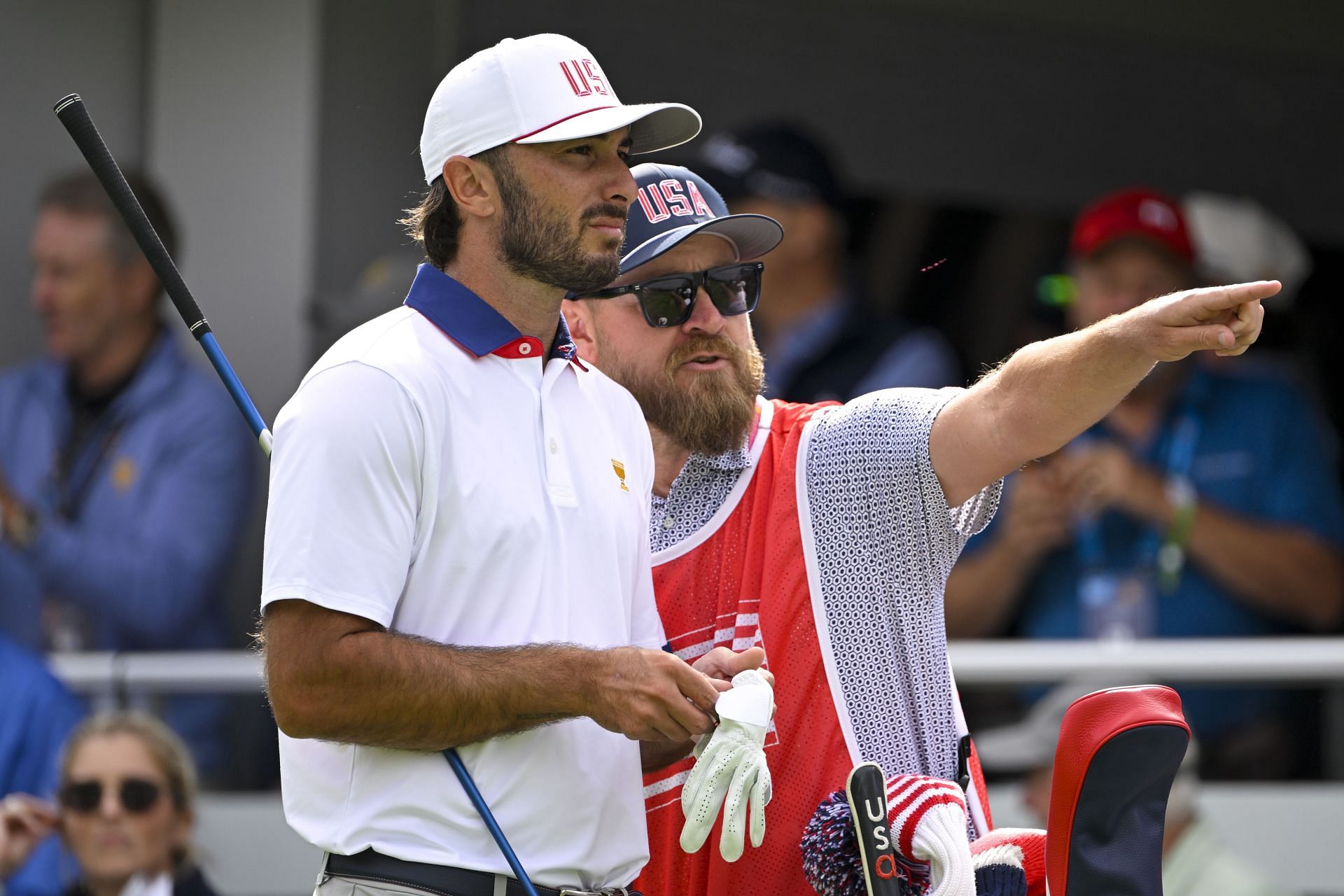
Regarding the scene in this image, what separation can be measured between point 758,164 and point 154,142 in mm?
2105

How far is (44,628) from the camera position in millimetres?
5363

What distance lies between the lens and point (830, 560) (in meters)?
2.77

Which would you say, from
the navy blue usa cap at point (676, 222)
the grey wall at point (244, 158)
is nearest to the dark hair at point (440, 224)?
Answer: the navy blue usa cap at point (676, 222)

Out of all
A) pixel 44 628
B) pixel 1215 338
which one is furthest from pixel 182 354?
pixel 1215 338

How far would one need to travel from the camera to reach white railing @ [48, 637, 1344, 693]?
451 centimetres

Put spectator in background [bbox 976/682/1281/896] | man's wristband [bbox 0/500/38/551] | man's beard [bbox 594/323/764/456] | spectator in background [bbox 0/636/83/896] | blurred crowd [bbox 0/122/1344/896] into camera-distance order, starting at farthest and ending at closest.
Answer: man's wristband [bbox 0/500/38/551] < spectator in background [bbox 0/636/83/896] < blurred crowd [bbox 0/122/1344/896] < spectator in background [bbox 976/682/1281/896] < man's beard [bbox 594/323/764/456]

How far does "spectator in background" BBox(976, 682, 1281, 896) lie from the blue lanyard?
→ 1.86ft

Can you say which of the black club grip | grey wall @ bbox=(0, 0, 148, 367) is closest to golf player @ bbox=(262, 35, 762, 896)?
the black club grip

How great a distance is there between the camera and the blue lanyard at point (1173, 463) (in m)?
4.96

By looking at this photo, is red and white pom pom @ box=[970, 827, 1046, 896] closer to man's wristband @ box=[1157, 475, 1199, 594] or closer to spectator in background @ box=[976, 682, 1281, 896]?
spectator in background @ box=[976, 682, 1281, 896]

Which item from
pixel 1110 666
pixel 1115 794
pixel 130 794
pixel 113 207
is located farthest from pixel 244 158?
pixel 1115 794

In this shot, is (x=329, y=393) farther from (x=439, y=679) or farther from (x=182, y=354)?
(x=182, y=354)

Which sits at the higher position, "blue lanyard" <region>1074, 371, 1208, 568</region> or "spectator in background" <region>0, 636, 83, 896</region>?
"spectator in background" <region>0, 636, 83, 896</region>

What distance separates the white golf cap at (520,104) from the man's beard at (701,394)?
22.2 inches
